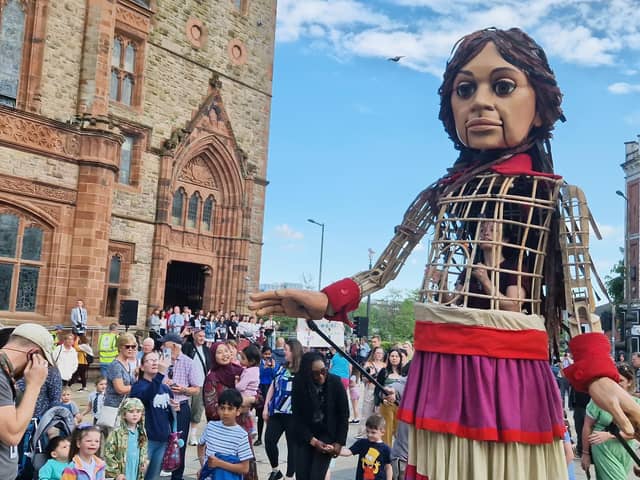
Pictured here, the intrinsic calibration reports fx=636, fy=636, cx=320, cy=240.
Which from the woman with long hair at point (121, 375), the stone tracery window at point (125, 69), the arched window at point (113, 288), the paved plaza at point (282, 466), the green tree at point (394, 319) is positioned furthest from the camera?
the green tree at point (394, 319)

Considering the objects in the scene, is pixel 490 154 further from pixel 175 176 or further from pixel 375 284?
pixel 175 176

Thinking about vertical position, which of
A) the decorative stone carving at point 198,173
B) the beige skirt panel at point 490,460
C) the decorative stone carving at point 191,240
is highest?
the decorative stone carving at point 198,173

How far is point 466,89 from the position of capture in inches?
138

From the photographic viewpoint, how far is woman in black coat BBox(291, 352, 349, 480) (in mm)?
5934

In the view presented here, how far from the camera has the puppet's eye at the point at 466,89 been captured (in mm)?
3480

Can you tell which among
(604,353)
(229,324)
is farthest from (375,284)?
(229,324)

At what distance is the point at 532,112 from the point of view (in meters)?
3.46

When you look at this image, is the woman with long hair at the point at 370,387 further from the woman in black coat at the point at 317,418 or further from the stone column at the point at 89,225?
the stone column at the point at 89,225

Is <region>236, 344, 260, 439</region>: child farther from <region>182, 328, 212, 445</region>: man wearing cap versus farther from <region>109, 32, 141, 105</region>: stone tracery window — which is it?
<region>109, 32, 141, 105</region>: stone tracery window

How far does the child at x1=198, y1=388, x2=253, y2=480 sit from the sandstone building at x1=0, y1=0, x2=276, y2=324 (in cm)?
1232

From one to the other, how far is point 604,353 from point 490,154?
1.27 meters

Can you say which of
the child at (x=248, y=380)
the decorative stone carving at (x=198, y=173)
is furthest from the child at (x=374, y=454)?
the decorative stone carving at (x=198, y=173)

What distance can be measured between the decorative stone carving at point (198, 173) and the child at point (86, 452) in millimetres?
19895

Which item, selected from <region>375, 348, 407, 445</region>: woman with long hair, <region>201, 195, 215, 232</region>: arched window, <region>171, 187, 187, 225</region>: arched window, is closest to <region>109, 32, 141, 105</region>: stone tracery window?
<region>171, 187, 187, 225</region>: arched window
